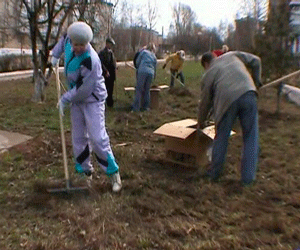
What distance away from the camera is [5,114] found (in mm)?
8891

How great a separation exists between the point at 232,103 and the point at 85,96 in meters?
1.45

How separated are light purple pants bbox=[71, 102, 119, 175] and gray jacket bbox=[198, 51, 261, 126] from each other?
112 cm

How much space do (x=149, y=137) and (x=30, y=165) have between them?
230 cm

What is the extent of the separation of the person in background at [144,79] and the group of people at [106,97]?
464 centimetres

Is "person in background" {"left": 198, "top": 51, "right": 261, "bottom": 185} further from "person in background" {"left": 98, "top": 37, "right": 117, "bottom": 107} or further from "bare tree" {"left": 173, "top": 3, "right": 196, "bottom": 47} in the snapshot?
"bare tree" {"left": 173, "top": 3, "right": 196, "bottom": 47}

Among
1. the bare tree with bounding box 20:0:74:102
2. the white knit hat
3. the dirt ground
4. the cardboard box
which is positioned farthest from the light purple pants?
the bare tree with bounding box 20:0:74:102

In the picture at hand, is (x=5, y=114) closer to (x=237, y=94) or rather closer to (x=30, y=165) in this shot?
(x=30, y=165)

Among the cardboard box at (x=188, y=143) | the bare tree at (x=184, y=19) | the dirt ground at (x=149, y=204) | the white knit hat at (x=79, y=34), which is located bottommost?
the dirt ground at (x=149, y=204)

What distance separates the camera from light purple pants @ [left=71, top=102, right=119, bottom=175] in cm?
430

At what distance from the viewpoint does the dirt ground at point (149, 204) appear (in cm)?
338

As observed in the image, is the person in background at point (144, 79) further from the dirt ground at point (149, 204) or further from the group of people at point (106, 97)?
the group of people at point (106, 97)

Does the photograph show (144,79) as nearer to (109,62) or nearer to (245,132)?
(109,62)

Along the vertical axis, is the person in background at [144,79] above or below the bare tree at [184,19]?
below

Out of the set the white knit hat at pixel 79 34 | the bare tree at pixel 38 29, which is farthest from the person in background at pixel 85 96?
the bare tree at pixel 38 29
